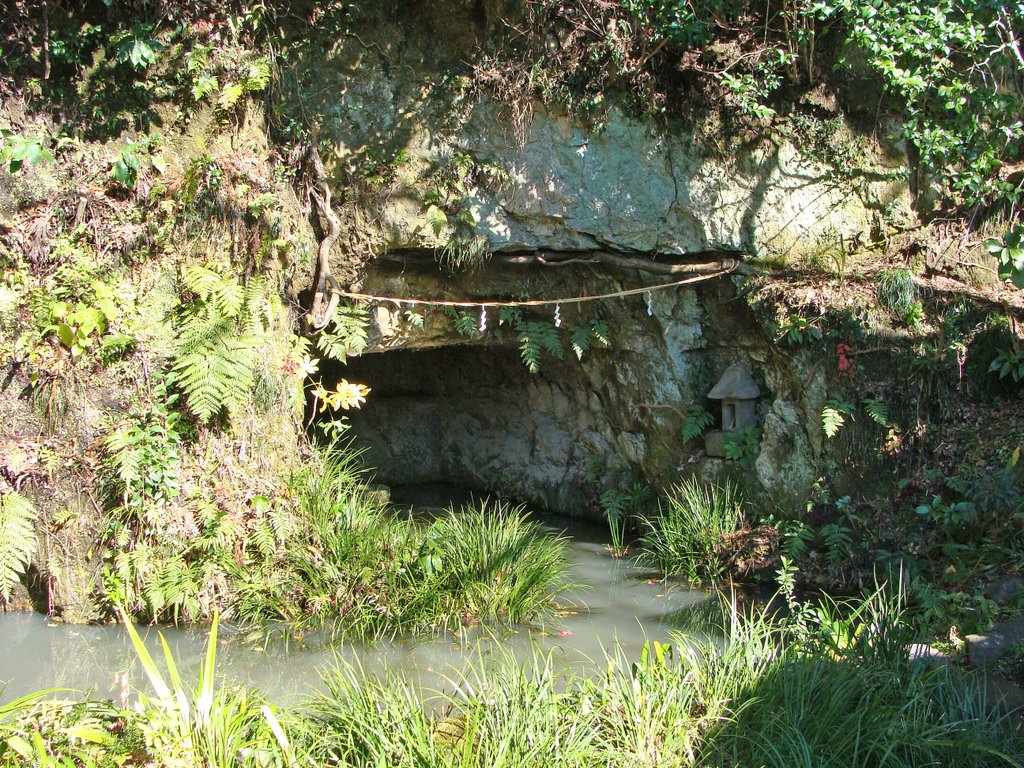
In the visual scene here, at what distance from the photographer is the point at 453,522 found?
18.5 ft

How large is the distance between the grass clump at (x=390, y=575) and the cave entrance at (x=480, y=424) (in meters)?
2.93

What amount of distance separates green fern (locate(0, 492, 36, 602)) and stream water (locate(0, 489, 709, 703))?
0.40 metres

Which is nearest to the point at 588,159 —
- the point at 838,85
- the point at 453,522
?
the point at 838,85

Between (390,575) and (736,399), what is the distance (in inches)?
130

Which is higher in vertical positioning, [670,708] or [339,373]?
[339,373]

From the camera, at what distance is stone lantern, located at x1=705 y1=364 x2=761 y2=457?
688 centimetres

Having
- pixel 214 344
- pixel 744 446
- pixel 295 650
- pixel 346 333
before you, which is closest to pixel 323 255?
pixel 346 333

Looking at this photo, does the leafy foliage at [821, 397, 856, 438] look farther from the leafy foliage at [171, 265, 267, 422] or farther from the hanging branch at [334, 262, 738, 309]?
the leafy foliage at [171, 265, 267, 422]

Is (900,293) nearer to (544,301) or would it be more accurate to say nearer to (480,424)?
(544,301)

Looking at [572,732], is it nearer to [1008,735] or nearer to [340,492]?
[1008,735]

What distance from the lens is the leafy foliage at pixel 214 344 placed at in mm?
5121

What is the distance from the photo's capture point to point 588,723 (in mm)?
3301

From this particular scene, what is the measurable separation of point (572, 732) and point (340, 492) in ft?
9.82

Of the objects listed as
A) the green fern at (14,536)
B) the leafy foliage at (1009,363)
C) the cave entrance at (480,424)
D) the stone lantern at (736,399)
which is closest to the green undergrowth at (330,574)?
the green fern at (14,536)
